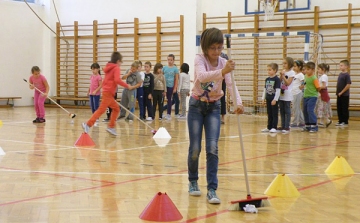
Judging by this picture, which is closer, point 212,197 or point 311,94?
point 212,197

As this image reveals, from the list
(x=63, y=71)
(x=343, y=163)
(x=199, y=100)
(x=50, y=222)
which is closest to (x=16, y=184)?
(x=50, y=222)

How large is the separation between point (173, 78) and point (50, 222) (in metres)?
11.0

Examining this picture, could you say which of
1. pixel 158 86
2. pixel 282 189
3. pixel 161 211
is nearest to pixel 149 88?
pixel 158 86

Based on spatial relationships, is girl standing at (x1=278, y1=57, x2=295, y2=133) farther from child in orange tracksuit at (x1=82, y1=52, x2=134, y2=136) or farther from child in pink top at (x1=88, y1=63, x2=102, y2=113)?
child in pink top at (x1=88, y1=63, x2=102, y2=113)

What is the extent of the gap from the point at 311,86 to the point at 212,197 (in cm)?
736

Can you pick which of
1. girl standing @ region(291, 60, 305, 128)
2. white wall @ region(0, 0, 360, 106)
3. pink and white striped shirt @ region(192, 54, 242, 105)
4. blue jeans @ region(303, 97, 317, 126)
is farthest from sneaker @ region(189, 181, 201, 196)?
white wall @ region(0, 0, 360, 106)

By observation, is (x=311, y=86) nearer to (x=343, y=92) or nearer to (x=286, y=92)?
(x=286, y=92)

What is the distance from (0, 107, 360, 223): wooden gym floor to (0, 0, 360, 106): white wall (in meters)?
8.08

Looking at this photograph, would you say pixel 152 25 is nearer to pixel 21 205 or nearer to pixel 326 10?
pixel 326 10

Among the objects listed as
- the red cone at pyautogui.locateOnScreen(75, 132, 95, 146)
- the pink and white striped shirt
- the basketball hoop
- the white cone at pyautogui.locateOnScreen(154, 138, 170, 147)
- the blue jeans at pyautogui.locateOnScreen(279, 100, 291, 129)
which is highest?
the basketball hoop

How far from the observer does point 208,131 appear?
4797 mm

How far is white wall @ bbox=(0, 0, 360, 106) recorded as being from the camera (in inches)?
707

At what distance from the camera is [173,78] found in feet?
48.3

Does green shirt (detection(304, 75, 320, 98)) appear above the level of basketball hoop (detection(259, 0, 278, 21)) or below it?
below
